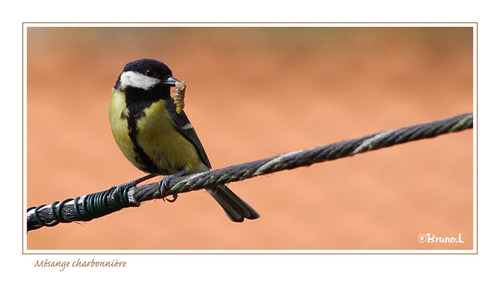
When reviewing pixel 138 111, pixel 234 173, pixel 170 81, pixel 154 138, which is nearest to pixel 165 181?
pixel 154 138

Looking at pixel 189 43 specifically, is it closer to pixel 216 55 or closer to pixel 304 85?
pixel 216 55

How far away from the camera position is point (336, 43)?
7141mm

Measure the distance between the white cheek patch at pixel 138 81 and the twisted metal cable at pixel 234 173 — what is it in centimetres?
63

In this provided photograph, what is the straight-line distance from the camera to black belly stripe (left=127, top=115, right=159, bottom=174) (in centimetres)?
429

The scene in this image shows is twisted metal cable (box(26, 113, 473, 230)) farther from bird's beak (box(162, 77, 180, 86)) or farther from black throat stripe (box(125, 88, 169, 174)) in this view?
bird's beak (box(162, 77, 180, 86))

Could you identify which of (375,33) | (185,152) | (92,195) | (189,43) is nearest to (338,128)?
(375,33)

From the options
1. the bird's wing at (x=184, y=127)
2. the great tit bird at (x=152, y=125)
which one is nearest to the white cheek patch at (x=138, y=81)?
the great tit bird at (x=152, y=125)

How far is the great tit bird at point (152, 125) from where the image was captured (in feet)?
14.2

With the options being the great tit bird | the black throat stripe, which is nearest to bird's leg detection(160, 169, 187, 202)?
the great tit bird

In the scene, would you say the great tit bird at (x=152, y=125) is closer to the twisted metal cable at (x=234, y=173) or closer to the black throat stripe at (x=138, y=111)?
the black throat stripe at (x=138, y=111)

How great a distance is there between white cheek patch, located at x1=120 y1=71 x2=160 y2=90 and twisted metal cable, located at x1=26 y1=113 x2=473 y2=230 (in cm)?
63

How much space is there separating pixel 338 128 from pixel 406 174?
0.70 m

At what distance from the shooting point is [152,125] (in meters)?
4.32
